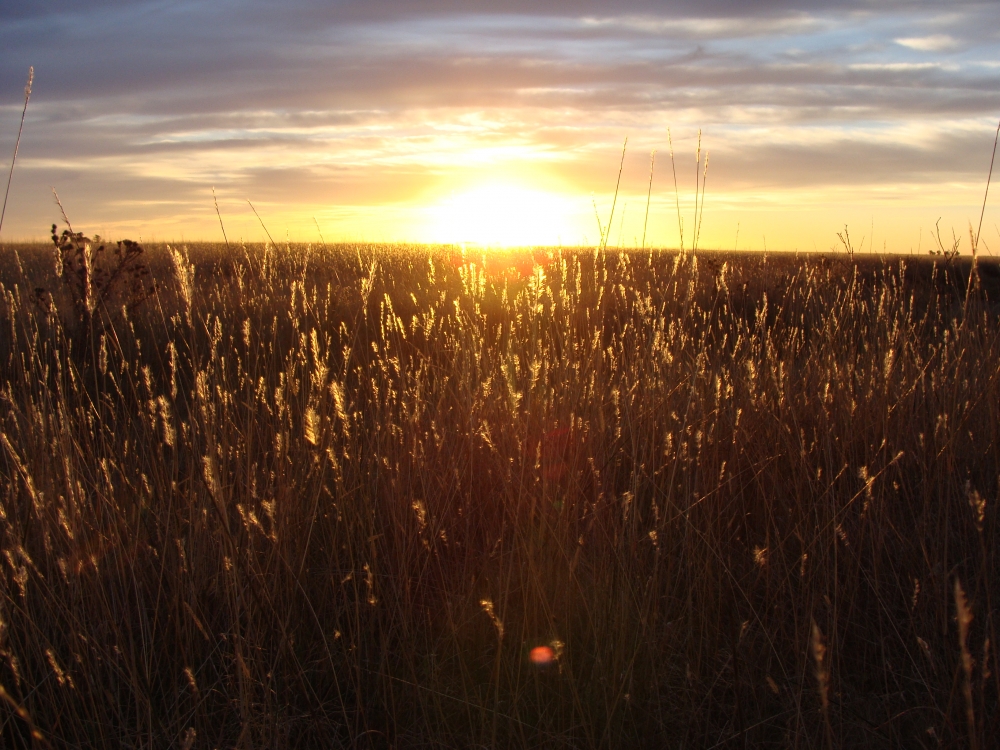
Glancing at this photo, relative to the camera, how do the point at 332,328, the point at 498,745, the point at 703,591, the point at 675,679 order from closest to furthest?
the point at 498,745, the point at 675,679, the point at 703,591, the point at 332,328

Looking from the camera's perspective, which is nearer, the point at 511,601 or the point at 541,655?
the point at 541,655

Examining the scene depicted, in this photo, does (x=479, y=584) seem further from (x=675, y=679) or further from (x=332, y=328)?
(x=332, y=328)

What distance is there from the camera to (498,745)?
138cm

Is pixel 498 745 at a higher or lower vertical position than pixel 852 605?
lower

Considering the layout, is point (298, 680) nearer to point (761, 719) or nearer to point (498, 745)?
point (498, 745)

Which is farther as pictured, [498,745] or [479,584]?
[479,584]

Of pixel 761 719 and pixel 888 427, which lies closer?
pixel 761 719

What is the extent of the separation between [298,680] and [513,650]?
0.48 m

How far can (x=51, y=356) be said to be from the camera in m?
4.31

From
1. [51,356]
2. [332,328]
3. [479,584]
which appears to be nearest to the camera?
[479,584]

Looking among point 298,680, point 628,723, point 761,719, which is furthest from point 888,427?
point 298,680

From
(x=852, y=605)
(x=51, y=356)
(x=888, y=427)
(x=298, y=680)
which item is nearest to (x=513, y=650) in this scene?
(x=298, y=680)

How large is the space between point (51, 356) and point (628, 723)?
432cm

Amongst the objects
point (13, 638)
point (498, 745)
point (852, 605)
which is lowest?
point (498, 745)
